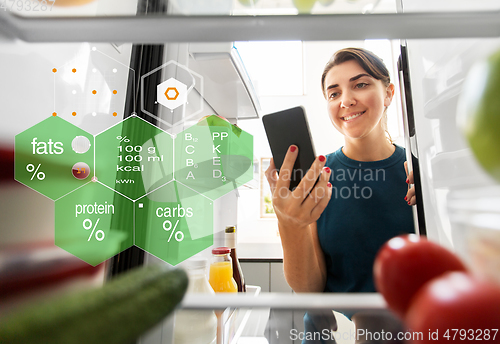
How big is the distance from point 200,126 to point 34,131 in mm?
398

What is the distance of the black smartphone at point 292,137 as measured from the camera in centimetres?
45

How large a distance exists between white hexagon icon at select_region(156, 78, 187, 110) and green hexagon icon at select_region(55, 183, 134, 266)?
24 centimetres

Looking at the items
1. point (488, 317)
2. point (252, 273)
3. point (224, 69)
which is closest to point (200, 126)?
point (224, 69)

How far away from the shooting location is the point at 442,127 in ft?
0.89

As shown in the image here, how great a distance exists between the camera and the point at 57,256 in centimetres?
40

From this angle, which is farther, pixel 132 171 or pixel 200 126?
pixel 200 126

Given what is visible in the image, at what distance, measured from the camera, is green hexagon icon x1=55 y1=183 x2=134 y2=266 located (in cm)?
44

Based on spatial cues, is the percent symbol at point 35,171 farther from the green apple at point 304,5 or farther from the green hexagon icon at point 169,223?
the green apple at point 304,5

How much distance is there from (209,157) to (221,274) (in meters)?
0.34

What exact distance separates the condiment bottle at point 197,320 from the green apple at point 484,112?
0.38 metres

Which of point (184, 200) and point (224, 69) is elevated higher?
point (224, 69)

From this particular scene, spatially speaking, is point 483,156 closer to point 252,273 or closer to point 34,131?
point 34,131
